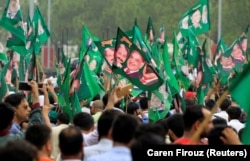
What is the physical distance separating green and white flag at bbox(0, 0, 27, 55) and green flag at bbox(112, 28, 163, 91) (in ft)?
13.4

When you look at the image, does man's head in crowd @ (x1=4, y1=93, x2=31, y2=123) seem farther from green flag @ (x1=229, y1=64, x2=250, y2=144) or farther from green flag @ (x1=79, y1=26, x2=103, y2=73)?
green flag @ (x1=79, y1=26, x2=103, y2=73)

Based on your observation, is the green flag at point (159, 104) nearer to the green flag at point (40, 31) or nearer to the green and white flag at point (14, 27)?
the green and white flag at point (14, 27)

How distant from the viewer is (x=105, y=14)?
57.0m

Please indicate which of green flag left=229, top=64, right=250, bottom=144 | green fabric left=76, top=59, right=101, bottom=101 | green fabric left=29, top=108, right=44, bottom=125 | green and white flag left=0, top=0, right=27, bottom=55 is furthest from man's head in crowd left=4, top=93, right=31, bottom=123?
green and white flag left=0, top=0, right=27, bottom=55

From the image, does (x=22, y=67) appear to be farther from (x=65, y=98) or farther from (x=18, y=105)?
(x=18, y=105)

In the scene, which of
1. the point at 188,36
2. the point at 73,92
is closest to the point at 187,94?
the point at 73,92

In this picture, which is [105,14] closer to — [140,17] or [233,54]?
[140,17]

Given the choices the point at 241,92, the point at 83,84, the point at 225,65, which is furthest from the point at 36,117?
the point at 225,65

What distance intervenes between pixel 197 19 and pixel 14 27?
20.1ft

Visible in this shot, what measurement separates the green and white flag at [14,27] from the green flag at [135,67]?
4.07m

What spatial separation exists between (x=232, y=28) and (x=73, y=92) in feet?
126

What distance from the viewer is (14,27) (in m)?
16.7

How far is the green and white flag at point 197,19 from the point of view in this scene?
2170cm

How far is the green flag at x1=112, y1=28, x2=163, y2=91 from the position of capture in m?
11.8
